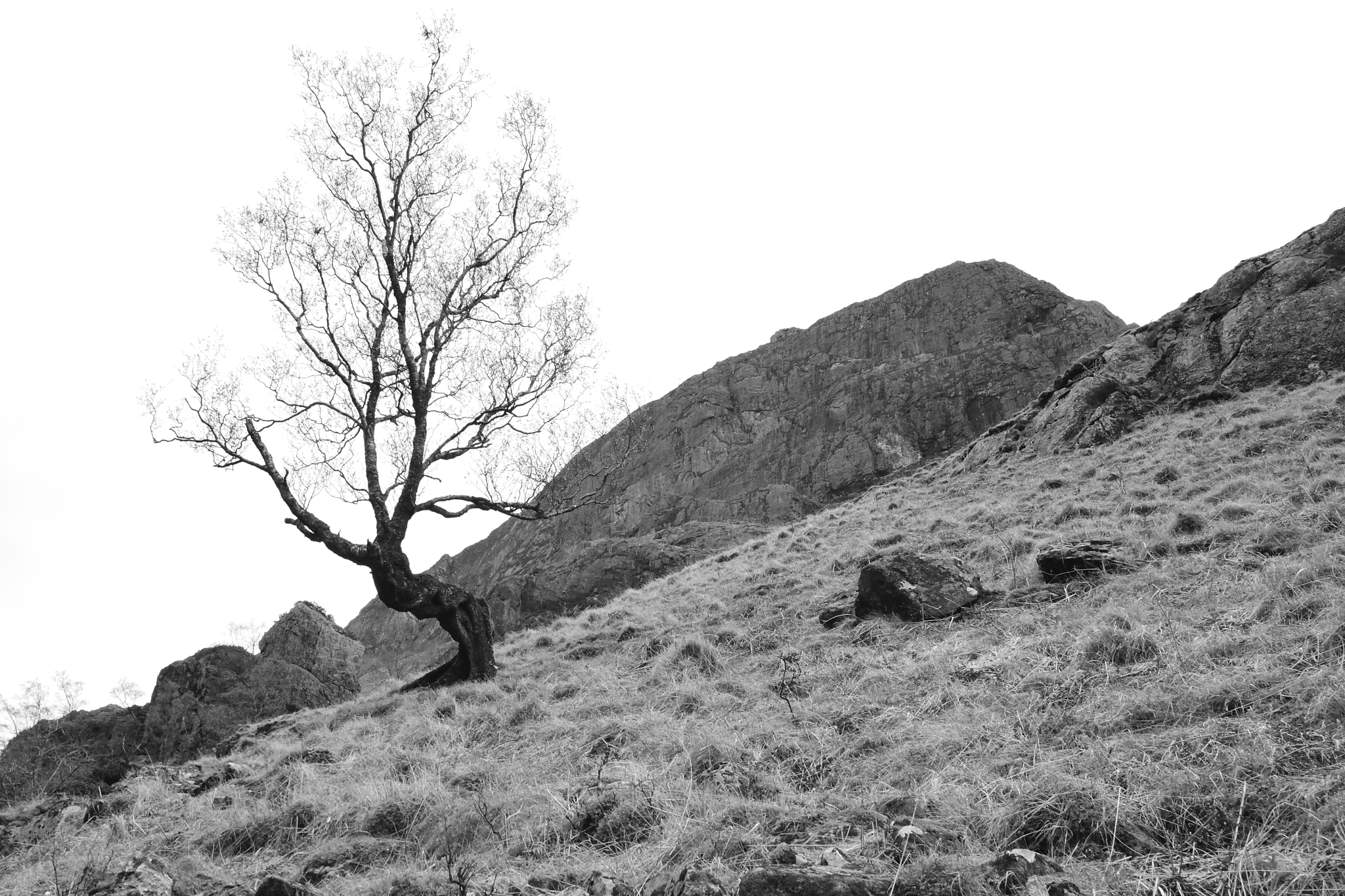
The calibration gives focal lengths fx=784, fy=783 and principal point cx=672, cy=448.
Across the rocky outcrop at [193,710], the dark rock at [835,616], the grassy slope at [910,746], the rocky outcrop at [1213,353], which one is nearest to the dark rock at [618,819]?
the grassy slope at [910,746]

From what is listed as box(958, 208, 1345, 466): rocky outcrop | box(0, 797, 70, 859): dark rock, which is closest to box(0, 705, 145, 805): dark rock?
box(0, 797, 70, 859): dark rock

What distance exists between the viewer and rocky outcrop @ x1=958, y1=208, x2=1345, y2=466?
20.3 meters

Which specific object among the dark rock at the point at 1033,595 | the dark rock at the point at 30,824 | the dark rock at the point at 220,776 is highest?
the dark rock at the point at 30,824

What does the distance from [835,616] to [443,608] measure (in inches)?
250

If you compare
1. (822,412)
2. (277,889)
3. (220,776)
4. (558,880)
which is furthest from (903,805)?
(822,412)

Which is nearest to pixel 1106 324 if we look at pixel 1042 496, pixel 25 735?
pixel 1042 496

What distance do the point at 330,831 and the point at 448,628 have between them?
24.4 feet

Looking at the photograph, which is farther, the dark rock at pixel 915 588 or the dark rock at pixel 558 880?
the dark rock at pixel 915 588

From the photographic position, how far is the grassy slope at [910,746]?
11.6 ft

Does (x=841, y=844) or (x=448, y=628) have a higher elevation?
(x=448, y=628)

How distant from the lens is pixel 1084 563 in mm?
8625

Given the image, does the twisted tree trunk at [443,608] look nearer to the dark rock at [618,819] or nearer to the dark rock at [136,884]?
the dark rock at [136,884]

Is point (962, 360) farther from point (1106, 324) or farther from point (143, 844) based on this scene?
point (143, 844)

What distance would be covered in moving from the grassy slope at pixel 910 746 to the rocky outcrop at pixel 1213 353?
10437 millimetres
